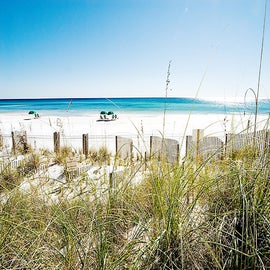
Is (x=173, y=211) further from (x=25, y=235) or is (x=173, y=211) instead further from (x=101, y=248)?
(x=25, y=235)

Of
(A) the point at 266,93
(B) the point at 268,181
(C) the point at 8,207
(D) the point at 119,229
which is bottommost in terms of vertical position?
(D) the point at 119,229

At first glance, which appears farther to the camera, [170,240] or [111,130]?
[111,130]

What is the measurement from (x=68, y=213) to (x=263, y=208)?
3.89 feet

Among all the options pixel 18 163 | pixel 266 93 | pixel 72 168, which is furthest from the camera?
pixel 18 163

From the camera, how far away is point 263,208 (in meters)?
1.07

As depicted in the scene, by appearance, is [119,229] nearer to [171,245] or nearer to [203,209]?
[171,245]

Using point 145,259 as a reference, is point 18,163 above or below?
below

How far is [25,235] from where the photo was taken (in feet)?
3.91

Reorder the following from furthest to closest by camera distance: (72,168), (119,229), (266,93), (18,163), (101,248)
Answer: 1. (18,163)
2. (72,168)
3. (266,93)
4. (119,229)
5. (101,248)

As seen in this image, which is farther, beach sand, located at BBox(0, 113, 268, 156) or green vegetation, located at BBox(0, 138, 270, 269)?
beach sand, located at BBox(0, 113, 268, 156)

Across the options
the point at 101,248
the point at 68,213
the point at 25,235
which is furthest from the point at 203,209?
the point at 25,235

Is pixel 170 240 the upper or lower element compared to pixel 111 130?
upper

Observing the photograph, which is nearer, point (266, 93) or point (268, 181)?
point (268, 181)

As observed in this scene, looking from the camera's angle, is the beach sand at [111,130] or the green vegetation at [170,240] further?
the beach sand at [111,130]
